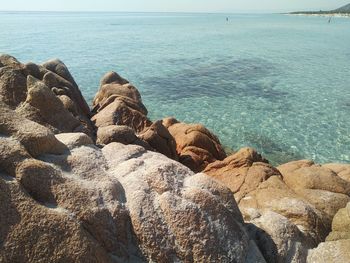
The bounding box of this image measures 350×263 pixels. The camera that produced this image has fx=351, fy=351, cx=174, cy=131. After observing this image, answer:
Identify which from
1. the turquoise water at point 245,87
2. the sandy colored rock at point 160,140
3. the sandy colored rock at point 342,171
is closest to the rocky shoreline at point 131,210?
the sandy colored rock at point 342,171

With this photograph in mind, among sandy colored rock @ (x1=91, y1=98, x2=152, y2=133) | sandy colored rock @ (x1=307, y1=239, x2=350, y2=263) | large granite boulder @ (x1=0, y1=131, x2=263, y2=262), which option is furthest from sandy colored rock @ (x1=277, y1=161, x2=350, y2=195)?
sandy colored rock @ (x1=91, y1=98, x2=152, y2=133)

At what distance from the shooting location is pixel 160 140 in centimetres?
1362

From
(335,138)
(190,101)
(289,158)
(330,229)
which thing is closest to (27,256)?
(330,229)

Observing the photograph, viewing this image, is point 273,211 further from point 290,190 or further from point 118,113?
point 118,113

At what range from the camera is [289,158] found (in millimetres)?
18141

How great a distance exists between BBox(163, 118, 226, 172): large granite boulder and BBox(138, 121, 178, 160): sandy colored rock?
792mm

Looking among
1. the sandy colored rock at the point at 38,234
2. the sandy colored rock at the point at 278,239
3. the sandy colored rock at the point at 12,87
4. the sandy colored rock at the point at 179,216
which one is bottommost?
the sandy colored rock at the point at 278,239

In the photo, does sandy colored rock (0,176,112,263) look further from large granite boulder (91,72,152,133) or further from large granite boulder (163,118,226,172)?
large granite boulder (91,72,152,133)

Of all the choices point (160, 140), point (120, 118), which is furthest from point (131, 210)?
point (120, 118)

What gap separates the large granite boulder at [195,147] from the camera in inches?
564

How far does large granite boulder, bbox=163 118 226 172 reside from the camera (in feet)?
47.0

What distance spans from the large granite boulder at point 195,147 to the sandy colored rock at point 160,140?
79cm

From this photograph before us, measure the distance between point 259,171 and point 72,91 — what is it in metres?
9.43

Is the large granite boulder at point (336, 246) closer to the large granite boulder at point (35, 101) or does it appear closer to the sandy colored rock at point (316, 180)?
the sandy colored rock at point (316, 180)
